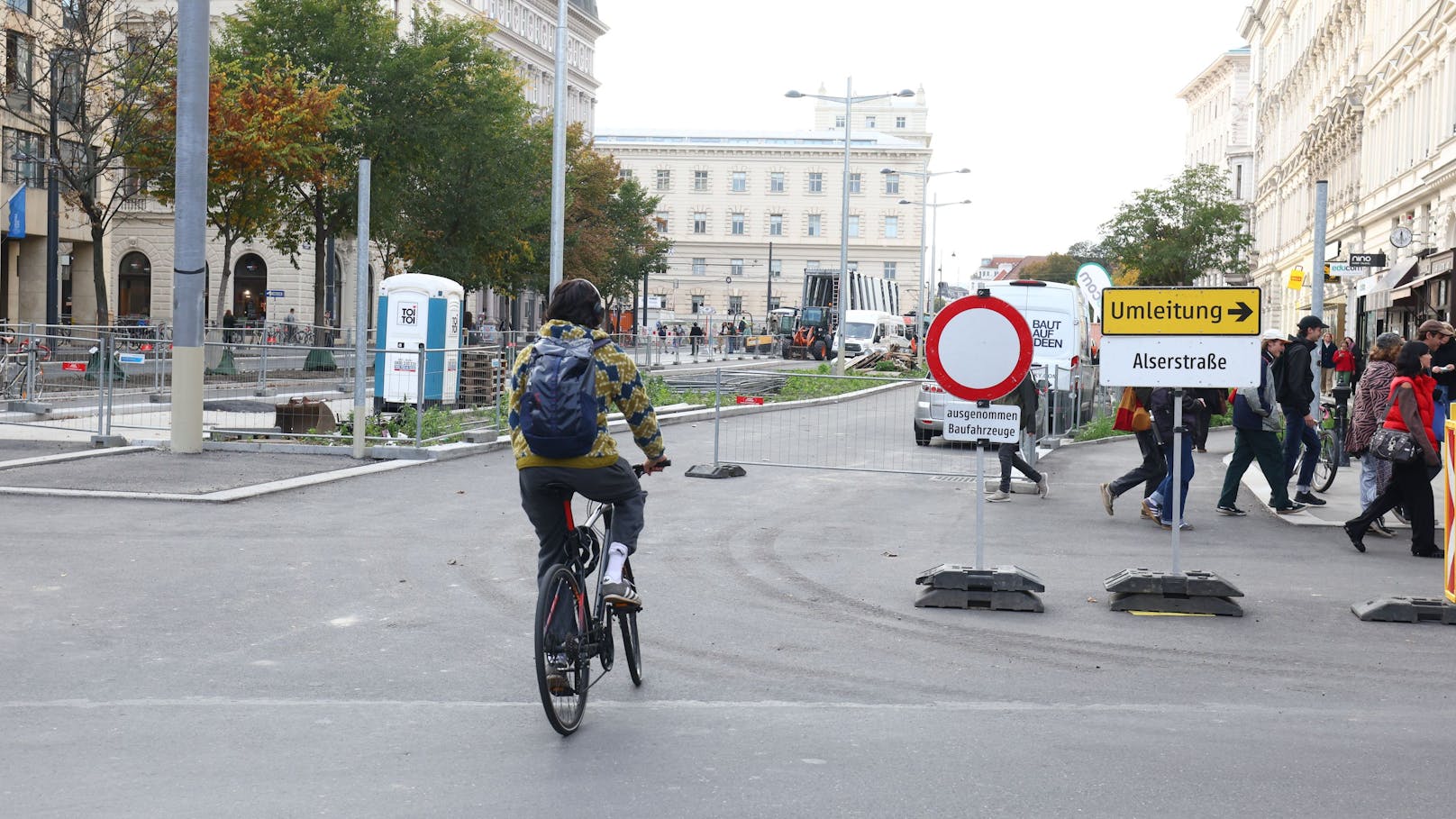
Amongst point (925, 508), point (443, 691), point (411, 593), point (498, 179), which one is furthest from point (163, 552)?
point (498, 179)

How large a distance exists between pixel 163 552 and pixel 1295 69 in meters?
61.2

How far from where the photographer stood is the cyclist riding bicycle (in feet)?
20.1

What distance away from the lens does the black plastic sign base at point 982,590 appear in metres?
9.16

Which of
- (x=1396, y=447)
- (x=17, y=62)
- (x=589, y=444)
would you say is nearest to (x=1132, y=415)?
(x=1396, y=447)

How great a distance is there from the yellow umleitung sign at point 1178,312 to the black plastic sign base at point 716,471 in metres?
7.33

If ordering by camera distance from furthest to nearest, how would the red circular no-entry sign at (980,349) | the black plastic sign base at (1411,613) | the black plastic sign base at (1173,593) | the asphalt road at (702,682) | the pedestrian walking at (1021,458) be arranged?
the pedestrian walking at (1021,458) → the red circular no-entry sign at (980,349) → the black plastic sign base at (1173,593) → the black plastic sign base at (1411,613) → the asphalt road at (702,682)

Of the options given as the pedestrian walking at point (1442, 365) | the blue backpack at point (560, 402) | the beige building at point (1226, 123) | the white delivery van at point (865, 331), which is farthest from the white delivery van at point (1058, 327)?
the beige building at point (1226, 123)

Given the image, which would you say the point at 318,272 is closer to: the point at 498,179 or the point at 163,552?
the point at 498,179

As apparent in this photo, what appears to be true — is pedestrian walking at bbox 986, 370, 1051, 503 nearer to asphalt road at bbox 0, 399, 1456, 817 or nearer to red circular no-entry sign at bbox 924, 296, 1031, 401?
asphalt road at bbox 0, 399, 1456, 817

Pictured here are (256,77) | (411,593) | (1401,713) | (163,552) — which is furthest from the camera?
(256,77)

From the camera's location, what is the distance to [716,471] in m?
16.7

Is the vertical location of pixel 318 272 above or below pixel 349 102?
below

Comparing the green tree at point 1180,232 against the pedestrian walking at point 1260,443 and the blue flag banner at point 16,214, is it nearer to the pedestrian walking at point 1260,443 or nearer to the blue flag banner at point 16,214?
the blue flag banner at point 16,214

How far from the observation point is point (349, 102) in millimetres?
43750
